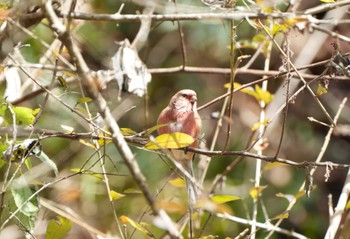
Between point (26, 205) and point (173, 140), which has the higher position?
point (173, 140)

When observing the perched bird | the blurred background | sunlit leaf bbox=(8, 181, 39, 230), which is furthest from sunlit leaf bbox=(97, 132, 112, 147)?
the blurred background

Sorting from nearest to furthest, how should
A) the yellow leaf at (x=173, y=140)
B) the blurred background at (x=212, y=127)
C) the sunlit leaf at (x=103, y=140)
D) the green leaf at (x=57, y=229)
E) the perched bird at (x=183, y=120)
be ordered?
the yellow leaf at (x=173, y=140), the sunlit leaf at (x=103, y=140), the green leaf at (x=57, y=229), the perched bird at (x=183, y=120), the blurred background at (x=212, y=127)

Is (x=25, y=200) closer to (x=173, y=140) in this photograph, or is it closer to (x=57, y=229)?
(x=57, y=229)

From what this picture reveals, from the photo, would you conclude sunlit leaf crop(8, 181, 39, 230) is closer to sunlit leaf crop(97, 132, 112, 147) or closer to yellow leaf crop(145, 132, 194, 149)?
sunlit leaf crop(97, 132, 112, 147)

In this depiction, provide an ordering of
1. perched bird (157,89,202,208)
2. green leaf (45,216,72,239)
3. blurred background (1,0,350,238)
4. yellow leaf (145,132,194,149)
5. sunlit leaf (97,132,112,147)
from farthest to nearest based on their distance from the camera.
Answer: blurred background (1,0,350,238) < perched bird (157,89,202,208) < green leaf (45,216,72,239) < sunlit leaf (97,132,112,147) < yellow leaf (145,132,194,149)

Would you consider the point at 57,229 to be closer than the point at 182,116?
Yes

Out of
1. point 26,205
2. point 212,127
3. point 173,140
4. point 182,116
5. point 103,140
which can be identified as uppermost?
point 173,140

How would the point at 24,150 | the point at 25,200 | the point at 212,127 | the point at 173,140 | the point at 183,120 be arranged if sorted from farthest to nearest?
1. the point at 212,127
2. the point at 183,120
3. the point at 25,200
4. the point at 24,150
5. the point at 173,140

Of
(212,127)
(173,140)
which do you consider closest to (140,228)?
(173,140)

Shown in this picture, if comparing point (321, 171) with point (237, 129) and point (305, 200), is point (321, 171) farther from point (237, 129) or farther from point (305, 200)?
point (237, 129)

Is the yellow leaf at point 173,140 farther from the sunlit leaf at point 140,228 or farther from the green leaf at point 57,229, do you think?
the green leaf at point 57,229

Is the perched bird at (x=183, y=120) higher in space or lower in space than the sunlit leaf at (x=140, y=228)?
lower

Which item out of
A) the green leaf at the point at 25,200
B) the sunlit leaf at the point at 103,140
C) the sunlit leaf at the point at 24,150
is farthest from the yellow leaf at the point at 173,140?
the green leaf at the point at 25,200

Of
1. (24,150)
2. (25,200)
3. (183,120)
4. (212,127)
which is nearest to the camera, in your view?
(24,150)
